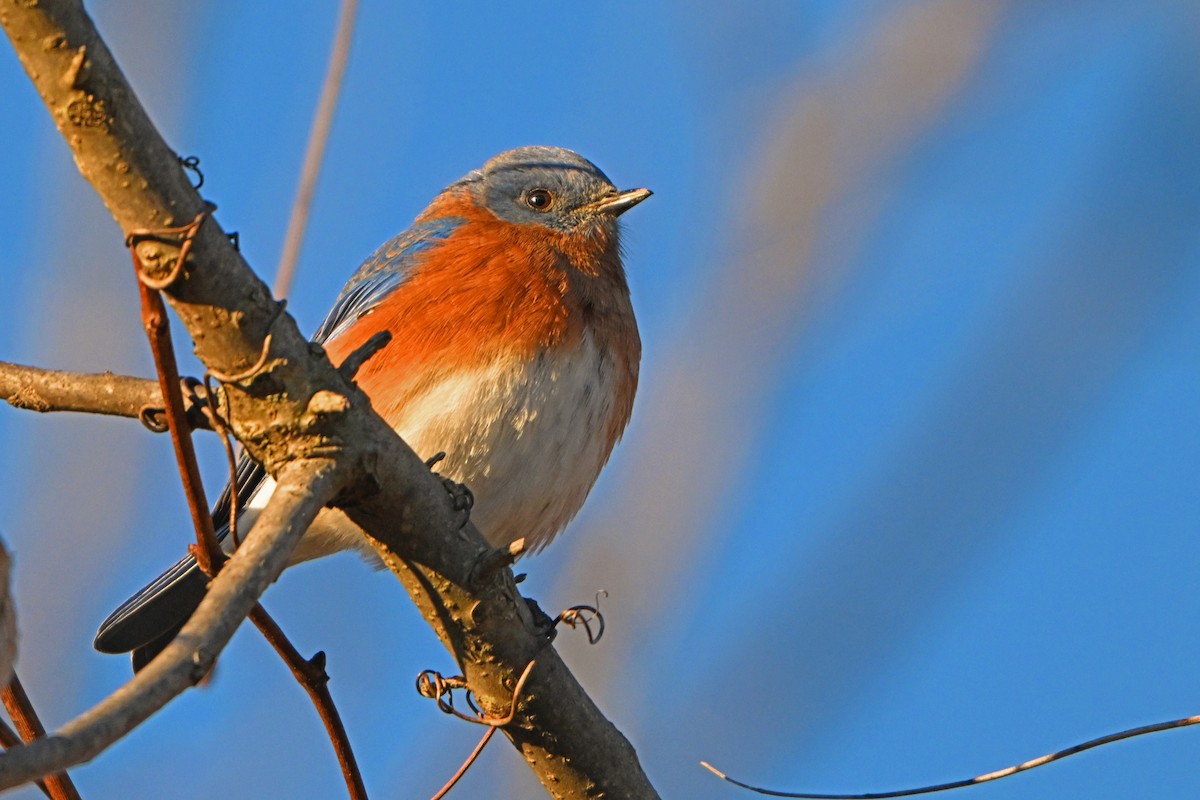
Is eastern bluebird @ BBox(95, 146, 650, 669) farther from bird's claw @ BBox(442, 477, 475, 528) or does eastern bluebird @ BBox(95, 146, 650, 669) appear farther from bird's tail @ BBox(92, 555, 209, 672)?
bird's claw @ BBox(442, 477, 475, 528)

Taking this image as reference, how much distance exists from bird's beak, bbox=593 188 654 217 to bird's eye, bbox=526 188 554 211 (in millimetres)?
170

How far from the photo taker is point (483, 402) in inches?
153

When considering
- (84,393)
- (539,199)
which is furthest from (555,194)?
(84,393)

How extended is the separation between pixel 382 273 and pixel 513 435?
0.92m

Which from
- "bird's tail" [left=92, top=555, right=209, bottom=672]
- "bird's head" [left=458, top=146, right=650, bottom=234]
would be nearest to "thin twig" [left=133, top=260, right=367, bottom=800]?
"bird's tail" [left=92, top=555, right=209, bottom=672]

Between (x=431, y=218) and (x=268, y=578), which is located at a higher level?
(x=431, y=218)

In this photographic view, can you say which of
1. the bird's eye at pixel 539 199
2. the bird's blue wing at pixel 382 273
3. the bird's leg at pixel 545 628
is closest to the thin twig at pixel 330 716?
the bird's leg at pixel 545 628

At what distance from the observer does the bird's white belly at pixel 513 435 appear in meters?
3.90

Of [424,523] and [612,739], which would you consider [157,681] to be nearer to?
[424,523]

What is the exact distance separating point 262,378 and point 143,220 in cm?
35

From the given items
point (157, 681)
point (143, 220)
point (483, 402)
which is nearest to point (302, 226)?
point (483, 402)

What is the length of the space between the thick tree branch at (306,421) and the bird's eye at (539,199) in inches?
91.3

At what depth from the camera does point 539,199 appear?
4957 mm

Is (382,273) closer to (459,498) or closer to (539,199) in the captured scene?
(539,199)
